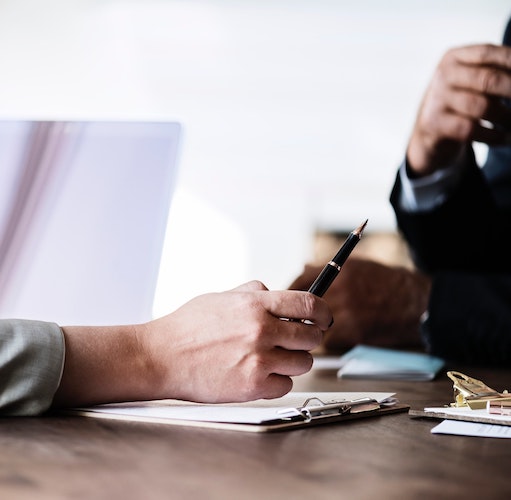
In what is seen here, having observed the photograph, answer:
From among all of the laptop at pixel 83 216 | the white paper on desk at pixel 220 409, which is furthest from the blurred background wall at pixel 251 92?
the white paper on desk at pixel 220 409

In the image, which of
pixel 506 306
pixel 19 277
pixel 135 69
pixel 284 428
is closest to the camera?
pixel 284 428

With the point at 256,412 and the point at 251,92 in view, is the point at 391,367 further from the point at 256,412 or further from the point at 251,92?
the point at 251,92

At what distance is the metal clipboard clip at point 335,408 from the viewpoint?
769mm

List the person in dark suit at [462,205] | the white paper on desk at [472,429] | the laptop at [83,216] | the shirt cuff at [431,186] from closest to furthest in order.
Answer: the white paper on desk at [472,429]
the laptop at [83,216]
the person in dark suit at [462,205]
the shirt cuff at [431,186]

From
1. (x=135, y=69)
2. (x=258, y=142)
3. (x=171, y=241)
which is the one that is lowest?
(x=171, y=241)

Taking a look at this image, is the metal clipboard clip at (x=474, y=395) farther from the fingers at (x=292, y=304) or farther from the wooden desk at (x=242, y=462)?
the fingers at (x=292, y=304)

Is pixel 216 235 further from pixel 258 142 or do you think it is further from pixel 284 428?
pixel 284 428

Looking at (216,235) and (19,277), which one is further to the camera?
(216,235)

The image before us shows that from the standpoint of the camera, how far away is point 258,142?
6.11m

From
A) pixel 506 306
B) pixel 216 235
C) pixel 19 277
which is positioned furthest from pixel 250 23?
pixel 19 277

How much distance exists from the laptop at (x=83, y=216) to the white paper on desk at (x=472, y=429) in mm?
365

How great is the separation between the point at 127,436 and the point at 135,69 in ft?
17.8

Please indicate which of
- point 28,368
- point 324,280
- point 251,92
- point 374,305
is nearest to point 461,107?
point 374,305

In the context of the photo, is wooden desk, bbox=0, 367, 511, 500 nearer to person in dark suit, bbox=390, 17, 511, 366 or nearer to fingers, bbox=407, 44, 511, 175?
→ person in dark suit, bbox=390, 17, 511, 366
